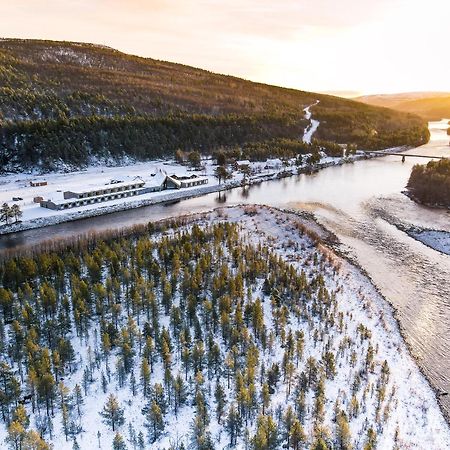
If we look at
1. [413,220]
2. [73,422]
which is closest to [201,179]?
[413,220]

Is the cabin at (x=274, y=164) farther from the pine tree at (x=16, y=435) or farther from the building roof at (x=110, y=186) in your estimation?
the pine tree at (x=16, y=435)

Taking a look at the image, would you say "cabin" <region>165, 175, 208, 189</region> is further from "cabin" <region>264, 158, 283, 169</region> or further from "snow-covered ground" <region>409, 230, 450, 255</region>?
"snow-covered ground" <region>409, 230, 450, 255</region>

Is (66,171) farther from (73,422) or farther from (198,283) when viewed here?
(73,422)

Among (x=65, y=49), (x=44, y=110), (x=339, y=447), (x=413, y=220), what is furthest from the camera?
(x=65, y=49)

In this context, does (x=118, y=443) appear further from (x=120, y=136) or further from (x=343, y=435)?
(x=120, y=136)

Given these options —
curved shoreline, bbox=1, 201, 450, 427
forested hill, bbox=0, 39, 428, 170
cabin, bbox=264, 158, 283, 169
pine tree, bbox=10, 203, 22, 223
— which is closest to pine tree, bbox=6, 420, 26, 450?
curved shoreline, bbox=1, 201, 450, 427

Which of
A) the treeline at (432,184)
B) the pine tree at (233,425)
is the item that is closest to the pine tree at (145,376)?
the pine tree at (233,425)
